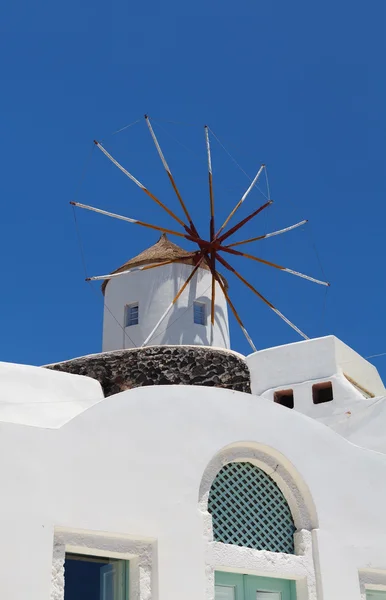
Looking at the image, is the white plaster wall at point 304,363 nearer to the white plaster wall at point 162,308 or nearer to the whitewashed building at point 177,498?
the whitewashed building at point 177,498

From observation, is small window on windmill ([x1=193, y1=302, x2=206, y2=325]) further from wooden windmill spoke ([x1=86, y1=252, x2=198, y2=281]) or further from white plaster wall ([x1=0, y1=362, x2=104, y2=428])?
white plaster wall ([x1=0, y1=362, x2=104, y2=428])

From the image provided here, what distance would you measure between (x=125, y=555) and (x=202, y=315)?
13.3 metres

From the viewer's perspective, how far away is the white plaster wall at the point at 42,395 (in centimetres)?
841

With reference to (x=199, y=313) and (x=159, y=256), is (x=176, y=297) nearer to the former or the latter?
(x=199, y=313)

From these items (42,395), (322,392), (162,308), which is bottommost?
(42,395)

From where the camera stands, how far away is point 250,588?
8.20 m

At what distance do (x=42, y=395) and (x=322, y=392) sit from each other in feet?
15.9

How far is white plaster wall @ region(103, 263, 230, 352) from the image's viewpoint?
20.0 metres

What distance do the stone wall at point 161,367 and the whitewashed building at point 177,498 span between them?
736 cm

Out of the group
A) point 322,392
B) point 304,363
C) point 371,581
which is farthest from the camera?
point 304,363

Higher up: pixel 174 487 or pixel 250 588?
pixel 174 487

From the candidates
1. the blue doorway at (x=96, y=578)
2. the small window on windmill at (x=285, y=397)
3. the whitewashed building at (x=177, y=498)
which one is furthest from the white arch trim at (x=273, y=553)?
the small window on windmill at (x=285, y=397)

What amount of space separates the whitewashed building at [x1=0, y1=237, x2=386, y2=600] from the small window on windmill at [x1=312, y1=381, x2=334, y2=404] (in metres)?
2.84

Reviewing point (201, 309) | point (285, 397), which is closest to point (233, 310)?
point (201, 309)
